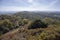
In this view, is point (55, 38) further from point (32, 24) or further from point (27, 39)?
point (32, 24)

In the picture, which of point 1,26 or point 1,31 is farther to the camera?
point 1,26

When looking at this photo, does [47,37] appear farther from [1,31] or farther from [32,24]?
[1,31]

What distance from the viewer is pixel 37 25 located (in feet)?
79.7

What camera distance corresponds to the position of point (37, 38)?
1680 cm

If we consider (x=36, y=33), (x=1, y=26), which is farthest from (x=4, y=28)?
(x=36, y=33)

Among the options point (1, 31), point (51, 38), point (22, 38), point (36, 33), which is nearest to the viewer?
point (51, 38)

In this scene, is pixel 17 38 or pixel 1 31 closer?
pixel 17 38

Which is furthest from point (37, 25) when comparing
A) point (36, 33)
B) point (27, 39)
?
point (27, 39)

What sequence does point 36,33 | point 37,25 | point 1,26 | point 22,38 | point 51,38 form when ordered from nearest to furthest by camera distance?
point 51,38
point 22,38
point 36,33
point 37,25
point 1,26

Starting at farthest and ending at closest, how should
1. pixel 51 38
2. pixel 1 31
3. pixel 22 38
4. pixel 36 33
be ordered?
pixel 1 31, pixel 36 33, pixel 22 38, pixel 51 38

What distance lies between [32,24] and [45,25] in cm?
234

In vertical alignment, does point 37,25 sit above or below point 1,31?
above

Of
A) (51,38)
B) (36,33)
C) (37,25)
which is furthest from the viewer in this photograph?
(37,25)

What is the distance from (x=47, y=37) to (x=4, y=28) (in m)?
13.9
